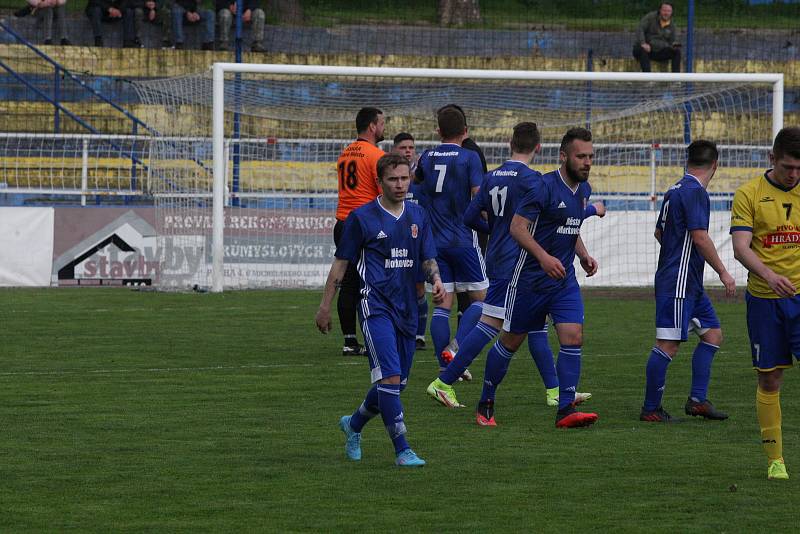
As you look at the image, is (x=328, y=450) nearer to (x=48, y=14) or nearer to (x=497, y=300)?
(x=497, y=300)

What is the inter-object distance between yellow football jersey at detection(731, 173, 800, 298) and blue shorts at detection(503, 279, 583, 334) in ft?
6.11

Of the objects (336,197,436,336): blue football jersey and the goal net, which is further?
the goal net

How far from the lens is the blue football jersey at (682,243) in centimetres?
849

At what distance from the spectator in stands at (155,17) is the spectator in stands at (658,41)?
30.5ft

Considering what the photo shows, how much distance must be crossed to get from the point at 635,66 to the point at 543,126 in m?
5.22

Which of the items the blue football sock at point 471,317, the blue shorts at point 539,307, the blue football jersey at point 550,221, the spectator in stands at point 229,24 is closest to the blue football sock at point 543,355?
the blue shorts at point 539,307

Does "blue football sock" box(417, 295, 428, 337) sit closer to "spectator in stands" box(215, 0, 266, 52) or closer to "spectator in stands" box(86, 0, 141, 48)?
"spectator in stands" box(215, 0, 266, 52)

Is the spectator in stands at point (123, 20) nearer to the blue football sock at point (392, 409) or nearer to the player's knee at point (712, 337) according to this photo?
the player's knee at point (712, 337)

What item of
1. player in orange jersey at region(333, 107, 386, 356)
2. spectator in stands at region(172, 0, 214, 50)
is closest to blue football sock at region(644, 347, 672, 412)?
player in orange jersey at region(333, 107, 386, 356)

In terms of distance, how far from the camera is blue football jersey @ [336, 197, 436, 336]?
7109mm

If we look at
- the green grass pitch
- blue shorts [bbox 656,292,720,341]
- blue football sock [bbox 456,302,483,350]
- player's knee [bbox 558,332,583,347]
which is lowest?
the green grass pitch

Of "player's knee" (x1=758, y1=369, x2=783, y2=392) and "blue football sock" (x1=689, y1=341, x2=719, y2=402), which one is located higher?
"player's knee" (x1=758, y1=369, x2=783, y2=392)

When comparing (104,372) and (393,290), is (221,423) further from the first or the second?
(104,372)

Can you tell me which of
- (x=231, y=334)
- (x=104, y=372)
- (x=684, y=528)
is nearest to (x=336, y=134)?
(x=231, y=334)
